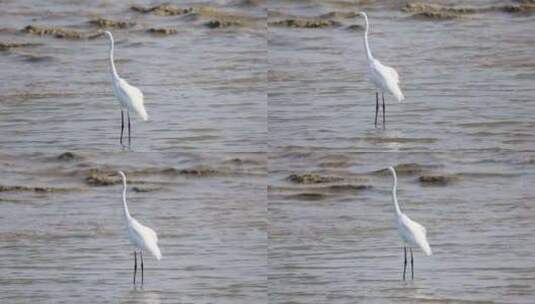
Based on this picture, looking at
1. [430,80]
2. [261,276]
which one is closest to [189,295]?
[261,276]

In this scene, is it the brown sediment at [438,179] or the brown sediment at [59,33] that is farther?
the brown sediment at [59,33]

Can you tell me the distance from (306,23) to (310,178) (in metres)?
1.23

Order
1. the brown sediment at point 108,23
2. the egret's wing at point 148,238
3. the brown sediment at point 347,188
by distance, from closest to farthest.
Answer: the egret's wing at point 148,238 → the brown sediment at point 347,188 → the brown sediment at point 108,23

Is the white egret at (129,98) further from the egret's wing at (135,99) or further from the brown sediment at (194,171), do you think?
the brown sediment at (194,171)

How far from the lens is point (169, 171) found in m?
7.34

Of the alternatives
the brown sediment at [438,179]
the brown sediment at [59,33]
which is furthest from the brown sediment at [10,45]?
the brown sediment at [438,179]

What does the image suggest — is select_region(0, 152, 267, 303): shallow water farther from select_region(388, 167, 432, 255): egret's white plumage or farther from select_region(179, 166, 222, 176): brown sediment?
select_region(388, 167, 432, 255): egret's white plumage

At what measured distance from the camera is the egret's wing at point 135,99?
269 inches

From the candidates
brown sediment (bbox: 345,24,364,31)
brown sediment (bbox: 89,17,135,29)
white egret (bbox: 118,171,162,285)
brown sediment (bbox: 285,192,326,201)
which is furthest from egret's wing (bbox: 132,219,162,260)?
brown sediment (bbox: 345,24,364,31)

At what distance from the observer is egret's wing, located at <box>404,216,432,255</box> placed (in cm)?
696

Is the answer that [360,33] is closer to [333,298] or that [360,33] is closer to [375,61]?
[375,61]

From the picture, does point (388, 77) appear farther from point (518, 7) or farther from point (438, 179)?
point (518, 7)

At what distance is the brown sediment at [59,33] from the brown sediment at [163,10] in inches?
13.1

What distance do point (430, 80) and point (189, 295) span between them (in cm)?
191
